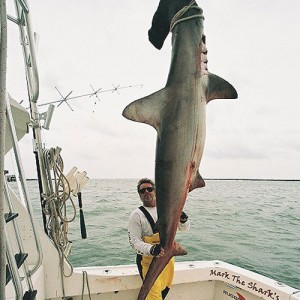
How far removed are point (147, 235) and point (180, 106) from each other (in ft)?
8.44

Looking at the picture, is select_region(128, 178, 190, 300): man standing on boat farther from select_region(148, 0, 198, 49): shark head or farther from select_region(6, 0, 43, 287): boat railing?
select_region(148, 0, 198, 49): shark head

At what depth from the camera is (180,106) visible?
1.46m

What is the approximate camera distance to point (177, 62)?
1.48 meters

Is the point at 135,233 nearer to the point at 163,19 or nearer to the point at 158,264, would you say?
the point at 158,264

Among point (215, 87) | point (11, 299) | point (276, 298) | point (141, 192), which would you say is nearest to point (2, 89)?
point (215, 87)

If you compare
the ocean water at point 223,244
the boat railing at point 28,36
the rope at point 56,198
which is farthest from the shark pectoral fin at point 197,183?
the ocean water at point 223,244

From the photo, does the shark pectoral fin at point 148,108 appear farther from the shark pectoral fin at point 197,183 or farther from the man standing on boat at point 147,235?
the man standing on boat at point 147,235

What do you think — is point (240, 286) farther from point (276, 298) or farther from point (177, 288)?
point (177, 288)

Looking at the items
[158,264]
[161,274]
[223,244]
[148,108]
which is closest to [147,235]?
[161,274]

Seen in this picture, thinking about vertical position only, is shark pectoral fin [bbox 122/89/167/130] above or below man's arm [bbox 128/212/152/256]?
above

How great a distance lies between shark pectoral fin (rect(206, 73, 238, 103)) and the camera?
1536mm

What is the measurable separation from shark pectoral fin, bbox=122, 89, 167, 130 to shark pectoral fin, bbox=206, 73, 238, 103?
0.87ft

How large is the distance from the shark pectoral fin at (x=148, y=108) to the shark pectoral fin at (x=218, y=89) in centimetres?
27

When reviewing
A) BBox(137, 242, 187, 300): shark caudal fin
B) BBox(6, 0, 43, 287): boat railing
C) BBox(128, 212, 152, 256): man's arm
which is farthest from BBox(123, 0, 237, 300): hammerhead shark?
BBox(128, 212, 152, 256): man's arm
